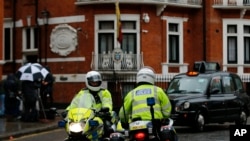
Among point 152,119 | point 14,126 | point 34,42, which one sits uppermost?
point 34,42

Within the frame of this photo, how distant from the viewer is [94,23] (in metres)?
34.2

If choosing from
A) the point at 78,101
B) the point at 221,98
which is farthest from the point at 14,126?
the point at 78,101

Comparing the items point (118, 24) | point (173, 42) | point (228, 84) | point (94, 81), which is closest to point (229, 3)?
point (173, 42)

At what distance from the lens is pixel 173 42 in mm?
36250

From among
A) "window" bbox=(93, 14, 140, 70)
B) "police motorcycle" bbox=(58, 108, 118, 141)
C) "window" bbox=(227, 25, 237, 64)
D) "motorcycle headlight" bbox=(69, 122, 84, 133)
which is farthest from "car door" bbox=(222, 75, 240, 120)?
"window" bbox=(227, 25, 237, 64)

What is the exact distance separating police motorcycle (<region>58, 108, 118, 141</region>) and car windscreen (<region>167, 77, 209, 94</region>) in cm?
922

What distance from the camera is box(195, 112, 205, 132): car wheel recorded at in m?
18.6

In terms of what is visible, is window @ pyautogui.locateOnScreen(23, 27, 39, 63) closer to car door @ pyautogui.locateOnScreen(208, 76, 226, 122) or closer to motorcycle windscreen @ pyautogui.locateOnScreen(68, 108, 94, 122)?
car door @ pyautogui.locateOnScreen(208, 76, 226, 122)

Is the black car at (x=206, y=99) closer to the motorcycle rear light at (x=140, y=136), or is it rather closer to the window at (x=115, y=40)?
the motorcycle rear light at (x=140, y=136)

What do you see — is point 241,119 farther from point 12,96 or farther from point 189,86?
point 12,96

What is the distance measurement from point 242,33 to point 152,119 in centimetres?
2885

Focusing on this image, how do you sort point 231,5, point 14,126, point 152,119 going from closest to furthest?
1. point 152,119
2. point 14,126
3. point 231,5

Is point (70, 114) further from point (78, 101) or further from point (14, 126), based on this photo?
point (14, 126)

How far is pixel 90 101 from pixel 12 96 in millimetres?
12561
